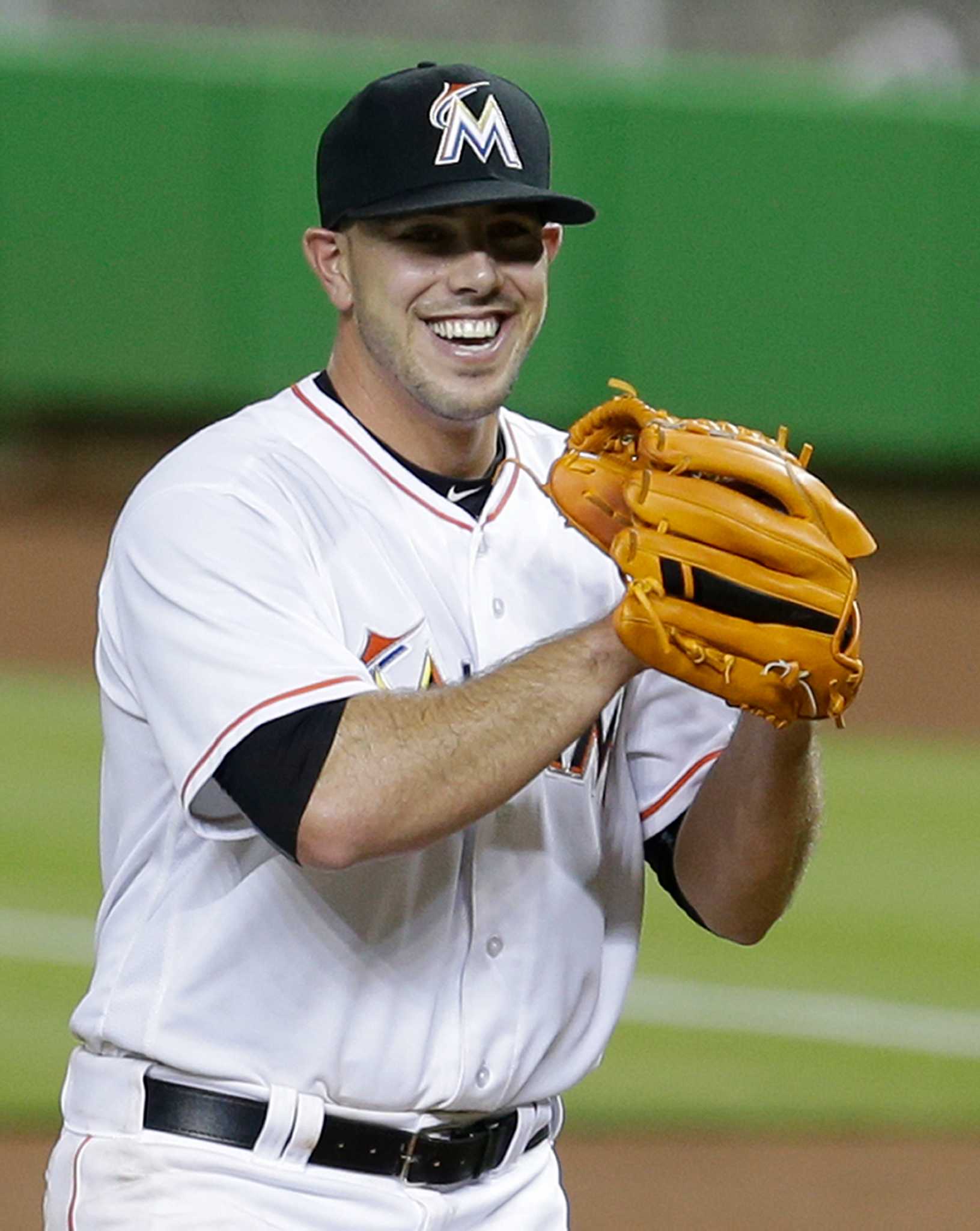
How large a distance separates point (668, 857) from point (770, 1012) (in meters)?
3.05

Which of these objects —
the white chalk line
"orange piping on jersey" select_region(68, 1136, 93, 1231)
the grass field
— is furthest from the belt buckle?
the white chalk line

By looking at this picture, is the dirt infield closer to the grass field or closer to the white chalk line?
the grass field

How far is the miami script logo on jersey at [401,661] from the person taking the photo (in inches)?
103

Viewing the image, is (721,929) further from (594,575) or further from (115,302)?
(115,302)

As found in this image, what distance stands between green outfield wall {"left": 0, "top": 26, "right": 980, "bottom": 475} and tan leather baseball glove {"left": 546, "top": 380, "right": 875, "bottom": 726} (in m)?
9.26

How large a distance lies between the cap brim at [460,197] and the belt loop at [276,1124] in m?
1.07

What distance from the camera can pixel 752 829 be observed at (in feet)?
9.23

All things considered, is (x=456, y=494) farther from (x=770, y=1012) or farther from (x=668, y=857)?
(x=770, y=1012)

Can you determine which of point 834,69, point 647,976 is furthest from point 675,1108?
point 834,69

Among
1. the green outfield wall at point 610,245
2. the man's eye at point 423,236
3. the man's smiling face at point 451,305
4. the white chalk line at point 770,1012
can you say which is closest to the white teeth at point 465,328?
the man's smiling face at point 451,305

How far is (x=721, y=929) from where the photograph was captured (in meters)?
2.96

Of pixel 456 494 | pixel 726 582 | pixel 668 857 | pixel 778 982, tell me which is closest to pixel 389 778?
pixel 726 582

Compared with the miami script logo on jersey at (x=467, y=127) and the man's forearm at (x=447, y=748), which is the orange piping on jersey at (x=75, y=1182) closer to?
the man's forearm at (x=447, y=748)

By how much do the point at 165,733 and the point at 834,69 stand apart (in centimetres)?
1156
